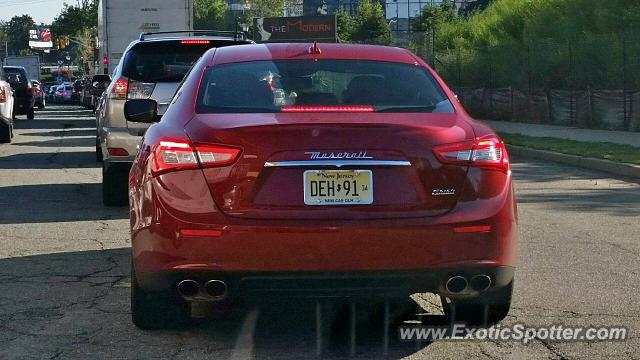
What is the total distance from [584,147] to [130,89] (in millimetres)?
9571

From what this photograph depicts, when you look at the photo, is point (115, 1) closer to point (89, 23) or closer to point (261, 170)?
point (261, 170)

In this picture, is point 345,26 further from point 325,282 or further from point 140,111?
point 325,282

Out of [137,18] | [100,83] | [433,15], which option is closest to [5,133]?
[137,18]

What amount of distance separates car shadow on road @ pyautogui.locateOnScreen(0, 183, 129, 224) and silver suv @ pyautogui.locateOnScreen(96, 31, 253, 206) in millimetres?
370

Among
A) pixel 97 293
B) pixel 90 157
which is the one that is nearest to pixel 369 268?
pixel 97 293

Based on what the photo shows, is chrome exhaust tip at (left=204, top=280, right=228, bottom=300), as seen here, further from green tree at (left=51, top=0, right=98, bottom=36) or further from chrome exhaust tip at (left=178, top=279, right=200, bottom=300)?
green tree at (left=51, top=0, right=98, bottom=36)

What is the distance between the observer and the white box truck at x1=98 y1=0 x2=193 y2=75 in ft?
88.3

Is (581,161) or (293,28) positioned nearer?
(581,161)

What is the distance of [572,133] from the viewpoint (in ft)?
77.2

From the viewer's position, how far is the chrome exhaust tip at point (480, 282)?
18.1ft

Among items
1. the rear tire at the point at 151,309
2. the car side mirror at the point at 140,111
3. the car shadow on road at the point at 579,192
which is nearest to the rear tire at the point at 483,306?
the rear tire at the point at 151,309

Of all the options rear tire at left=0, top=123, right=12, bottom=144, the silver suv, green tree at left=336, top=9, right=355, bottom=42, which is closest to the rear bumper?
the silver suv

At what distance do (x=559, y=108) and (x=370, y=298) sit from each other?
22.7m

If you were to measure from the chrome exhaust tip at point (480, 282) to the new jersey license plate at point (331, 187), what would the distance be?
27.6 inches
